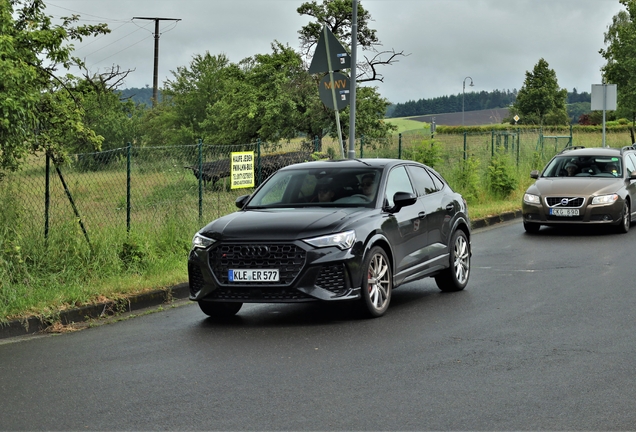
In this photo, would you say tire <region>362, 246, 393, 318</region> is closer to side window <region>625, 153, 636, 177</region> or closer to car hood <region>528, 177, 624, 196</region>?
car hood <region>528, 177, 624, 196</region>

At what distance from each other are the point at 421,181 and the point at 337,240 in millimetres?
2489

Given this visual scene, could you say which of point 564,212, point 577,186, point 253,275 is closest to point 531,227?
point 564,212

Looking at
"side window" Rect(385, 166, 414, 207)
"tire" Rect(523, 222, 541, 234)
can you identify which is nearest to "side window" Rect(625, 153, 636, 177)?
"tire" Rect(523, 222, 541, 234)

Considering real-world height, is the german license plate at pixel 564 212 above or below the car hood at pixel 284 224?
below

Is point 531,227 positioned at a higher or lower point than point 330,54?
lower

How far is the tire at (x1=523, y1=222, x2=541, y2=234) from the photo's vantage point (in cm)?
1889

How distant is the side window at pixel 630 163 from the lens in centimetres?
1934

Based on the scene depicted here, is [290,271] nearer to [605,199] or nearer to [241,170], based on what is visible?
[241,170]

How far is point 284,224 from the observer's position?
9.48 meters

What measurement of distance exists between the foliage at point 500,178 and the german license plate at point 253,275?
17227 mm

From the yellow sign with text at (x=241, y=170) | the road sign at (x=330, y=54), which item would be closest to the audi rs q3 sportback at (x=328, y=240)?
the yellow sign with text at (x=241, y=170)

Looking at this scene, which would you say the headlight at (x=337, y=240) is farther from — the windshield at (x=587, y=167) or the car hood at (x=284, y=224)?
the windshield at (x=587, y=167)

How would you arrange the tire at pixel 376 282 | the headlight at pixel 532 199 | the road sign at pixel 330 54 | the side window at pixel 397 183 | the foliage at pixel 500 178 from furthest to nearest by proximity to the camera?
the foliage at pixel 500 178 < the headlight at pixel 532 199 < the road sign at pixel 330 54 < the side window at pixel 397 183 < the tire at pixel 376 282

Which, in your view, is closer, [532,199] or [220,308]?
[220,308]
